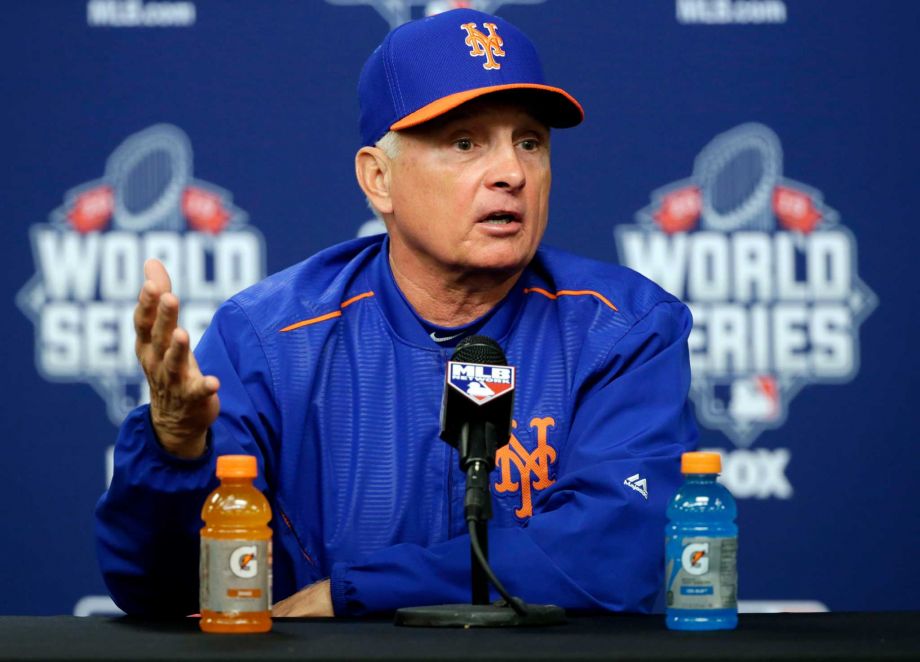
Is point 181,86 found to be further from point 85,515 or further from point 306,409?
point 306,409

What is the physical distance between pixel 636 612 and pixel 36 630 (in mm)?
721

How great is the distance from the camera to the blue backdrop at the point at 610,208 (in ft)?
9.52

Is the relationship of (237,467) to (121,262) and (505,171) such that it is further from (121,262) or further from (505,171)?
(121,262)

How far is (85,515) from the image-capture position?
2.95 metres

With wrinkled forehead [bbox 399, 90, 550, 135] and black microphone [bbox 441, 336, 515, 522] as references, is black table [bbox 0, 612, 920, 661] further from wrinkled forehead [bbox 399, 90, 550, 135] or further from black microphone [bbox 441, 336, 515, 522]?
wrinkled forehead [bbox 399, 90, 550, 135]

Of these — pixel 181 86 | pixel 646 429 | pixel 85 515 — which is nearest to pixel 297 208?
pixel 181 86

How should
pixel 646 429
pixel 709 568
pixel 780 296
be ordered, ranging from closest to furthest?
1. pixel 709 568
2. pixel 646 429
3. pixel 780 296

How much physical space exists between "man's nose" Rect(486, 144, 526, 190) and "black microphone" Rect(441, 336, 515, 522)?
2.01 feet

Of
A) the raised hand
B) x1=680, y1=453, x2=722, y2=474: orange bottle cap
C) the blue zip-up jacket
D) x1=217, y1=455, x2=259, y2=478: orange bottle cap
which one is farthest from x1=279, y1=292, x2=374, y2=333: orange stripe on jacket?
x1=680, y1=453, x2=722, y2=474: orange bottle cap

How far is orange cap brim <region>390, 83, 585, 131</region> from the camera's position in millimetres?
2053

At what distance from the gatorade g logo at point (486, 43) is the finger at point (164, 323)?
0.71 meters

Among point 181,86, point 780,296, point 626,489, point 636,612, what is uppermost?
point 181,86

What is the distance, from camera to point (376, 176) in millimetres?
2303

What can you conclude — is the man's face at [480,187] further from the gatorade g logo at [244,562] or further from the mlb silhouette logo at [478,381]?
the gatorade g logo at [244,562]
